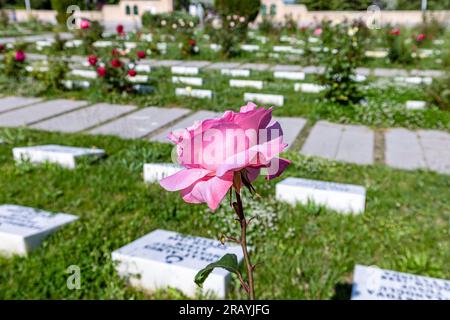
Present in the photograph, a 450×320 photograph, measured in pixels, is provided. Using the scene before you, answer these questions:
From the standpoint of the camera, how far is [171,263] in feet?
7.42

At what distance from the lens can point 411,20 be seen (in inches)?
1078

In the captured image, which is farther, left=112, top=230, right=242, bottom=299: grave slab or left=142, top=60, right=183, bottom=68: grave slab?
left=142, top=60, right=183, bottom=68: grave slab

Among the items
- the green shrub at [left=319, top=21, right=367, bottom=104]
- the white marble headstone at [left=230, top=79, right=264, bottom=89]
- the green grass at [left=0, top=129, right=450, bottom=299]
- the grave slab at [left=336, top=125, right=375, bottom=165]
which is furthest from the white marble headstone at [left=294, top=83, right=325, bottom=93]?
the green grass at [left=0, top=129, right=450, bottom=299]

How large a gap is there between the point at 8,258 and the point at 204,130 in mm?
2527

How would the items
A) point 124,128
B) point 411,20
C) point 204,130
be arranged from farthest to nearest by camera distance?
1. point 411,20
2. point 124,128
3. point 204,130

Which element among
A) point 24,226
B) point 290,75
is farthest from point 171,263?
point 290,75

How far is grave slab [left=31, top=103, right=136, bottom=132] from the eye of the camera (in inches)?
205

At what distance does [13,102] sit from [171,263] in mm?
5430

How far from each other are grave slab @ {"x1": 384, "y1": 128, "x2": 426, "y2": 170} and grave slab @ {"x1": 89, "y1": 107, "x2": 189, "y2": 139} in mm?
2614

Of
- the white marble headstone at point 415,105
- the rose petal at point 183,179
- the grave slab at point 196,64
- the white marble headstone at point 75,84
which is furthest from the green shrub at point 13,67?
the rose petal at point 183,179

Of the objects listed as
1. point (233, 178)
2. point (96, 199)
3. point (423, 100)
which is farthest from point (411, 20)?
point (233, 178)

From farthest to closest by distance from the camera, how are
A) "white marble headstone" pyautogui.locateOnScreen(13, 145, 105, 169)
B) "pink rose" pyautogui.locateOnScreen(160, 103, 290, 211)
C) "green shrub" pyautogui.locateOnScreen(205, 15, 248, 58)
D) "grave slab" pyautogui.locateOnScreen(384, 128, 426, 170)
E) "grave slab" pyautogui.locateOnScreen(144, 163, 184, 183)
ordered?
"green shrub" pyautogui.locateOnScreen(205, 15, 248, 58) < "grave slab" pyautogui.locateOnScreen(384, 128, 426, 170) < "white marble headstone" pyautogui.locateOnScreen(13, 145, 105, 169) < "grave slab" pyautogui.locateOnScreen(144, 163, 184, 183) < "pink rose" pyautogui.locateOnScreen(160, 103, 290, 211)

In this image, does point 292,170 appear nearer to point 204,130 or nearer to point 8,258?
point 8,258

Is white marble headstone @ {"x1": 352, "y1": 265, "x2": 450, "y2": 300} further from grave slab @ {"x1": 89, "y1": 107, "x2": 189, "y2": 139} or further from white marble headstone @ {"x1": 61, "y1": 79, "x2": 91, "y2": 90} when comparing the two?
white marble headstone @ {"x1": 61, "y1": 79, "x2": 91, "y2": 90}
